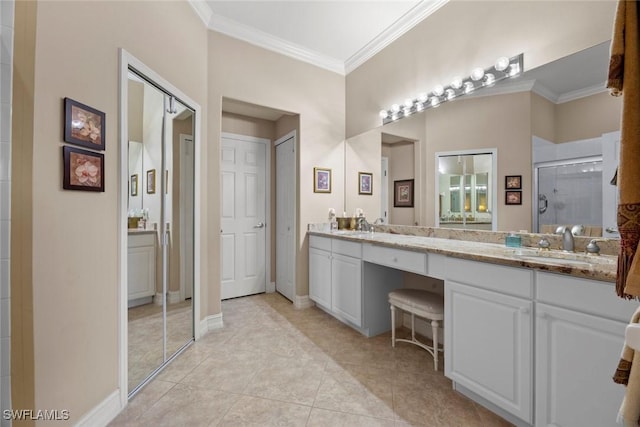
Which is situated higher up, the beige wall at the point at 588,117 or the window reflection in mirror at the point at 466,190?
the beige wall at the point at 588,117

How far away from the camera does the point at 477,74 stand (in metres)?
1.98

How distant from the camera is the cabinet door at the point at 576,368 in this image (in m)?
1.04

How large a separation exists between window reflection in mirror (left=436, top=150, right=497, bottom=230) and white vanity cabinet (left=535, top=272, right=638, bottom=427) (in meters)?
0.87

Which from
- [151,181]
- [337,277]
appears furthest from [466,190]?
[151,181]

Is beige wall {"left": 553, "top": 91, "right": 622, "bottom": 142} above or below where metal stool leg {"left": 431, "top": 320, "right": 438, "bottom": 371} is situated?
above

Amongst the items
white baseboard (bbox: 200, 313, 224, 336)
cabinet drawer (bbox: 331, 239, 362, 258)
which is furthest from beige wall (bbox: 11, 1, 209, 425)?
cabinet drawer (bbox: 331, 239, 362, 258)

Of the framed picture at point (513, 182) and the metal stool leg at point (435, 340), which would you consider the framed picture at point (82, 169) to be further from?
the framed picture at point (513, 182)

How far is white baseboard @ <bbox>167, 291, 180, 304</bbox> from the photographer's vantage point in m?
2.06

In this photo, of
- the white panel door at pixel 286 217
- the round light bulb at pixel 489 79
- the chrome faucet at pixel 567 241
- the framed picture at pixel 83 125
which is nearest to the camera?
the framed picture at pixel 83 125

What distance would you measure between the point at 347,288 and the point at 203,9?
9.19 feet

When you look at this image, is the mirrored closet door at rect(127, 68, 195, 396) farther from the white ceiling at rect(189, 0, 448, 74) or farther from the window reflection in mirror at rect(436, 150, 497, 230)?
the window reflection in mirror at rect(436, 150, 497, 230)

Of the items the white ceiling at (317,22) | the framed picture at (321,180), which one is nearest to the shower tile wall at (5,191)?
the white ceiling at (317,22)

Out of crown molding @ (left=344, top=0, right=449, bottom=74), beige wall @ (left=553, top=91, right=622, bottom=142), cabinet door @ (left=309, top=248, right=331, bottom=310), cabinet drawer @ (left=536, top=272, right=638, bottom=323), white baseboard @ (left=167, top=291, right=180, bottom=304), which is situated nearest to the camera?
cabinet drawer @ (left=536, top=272, right=638, bottom=323)

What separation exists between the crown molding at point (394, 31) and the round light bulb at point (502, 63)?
80 centimetres
